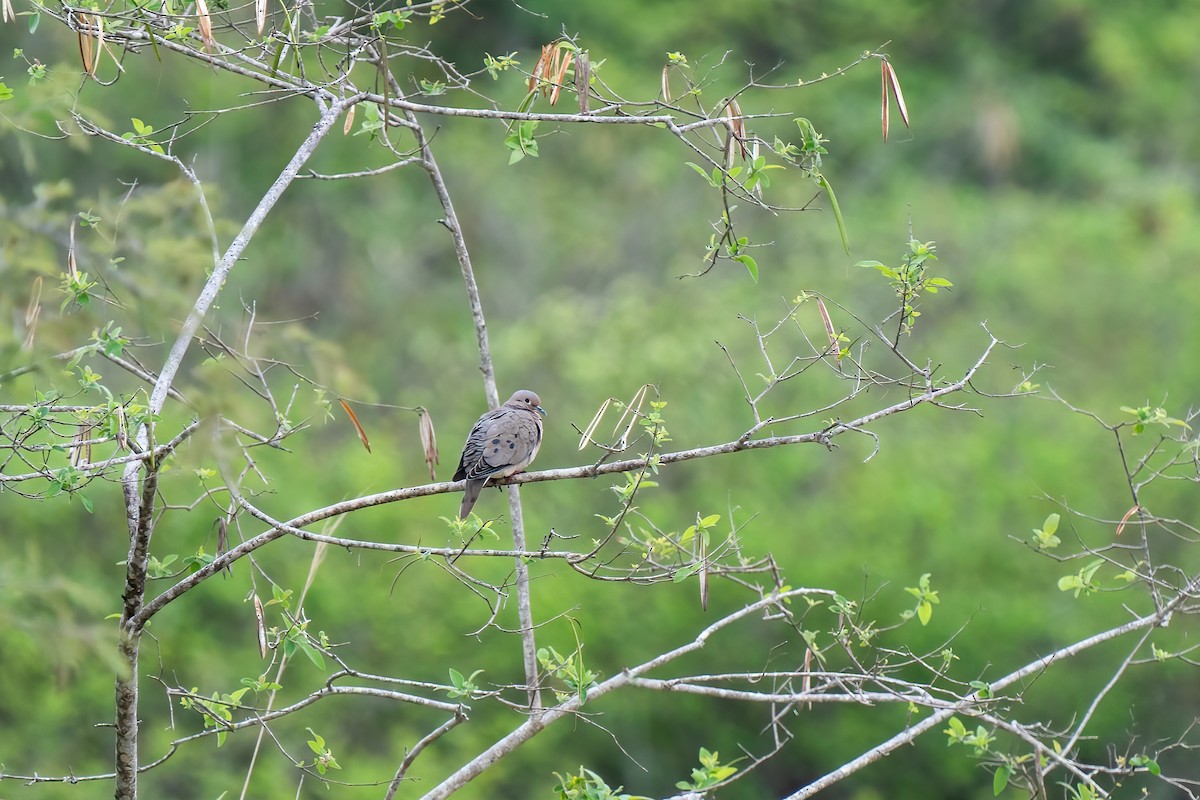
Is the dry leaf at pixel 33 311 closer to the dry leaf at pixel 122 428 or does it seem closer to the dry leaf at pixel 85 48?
the dry leaf at pixel 122 428

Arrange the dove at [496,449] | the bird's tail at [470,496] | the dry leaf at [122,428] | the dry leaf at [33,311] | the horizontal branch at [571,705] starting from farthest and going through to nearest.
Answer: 1. the dove at [496,449]
2. the bird's tail at [470,496]
3. the horizontal branch at [571,705]
4. the dry leaf at [122,428]
5. the dry leaf at [33,311]

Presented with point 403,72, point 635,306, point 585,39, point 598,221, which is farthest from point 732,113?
point 585,39

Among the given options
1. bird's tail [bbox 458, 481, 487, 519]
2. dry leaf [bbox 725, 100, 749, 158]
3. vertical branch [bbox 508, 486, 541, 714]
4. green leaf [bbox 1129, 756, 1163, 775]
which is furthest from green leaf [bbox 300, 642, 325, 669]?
green leaf [bbox 1129, 756, 1163, 775]

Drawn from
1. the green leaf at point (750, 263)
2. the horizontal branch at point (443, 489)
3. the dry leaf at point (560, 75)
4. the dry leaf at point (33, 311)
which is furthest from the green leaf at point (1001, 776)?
the dry leaf at point (33, 311)

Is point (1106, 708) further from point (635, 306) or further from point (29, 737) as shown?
point (29, 737)

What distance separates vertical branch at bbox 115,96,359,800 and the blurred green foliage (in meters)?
7.02

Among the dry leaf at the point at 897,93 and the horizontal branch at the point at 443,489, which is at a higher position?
the dry leaf at the point at 897,93

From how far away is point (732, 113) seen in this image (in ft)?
15.0

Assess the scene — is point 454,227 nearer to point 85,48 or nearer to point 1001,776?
point 85,48

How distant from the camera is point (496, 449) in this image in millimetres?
6578

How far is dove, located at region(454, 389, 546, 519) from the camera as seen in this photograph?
21.0ft

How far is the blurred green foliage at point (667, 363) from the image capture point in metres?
Result: 16.2

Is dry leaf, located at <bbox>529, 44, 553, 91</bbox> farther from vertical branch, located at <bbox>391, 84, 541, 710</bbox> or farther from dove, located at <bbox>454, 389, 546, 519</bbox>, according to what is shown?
dove, located at <bbox>454, 389, 546, 519</bbox>

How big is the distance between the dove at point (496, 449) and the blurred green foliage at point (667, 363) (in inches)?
192
